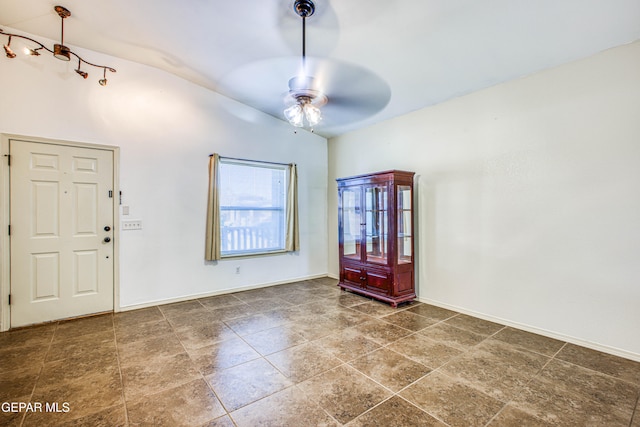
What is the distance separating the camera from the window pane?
15.3 feet

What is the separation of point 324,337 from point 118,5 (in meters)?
3.80

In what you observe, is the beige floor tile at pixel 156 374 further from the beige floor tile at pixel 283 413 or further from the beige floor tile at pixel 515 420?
the beige floor tile at pixel 515 420

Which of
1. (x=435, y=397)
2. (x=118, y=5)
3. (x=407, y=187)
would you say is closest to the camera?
(x=435, y=397)

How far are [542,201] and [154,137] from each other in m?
4.71

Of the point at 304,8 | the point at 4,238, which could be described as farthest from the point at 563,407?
the point at 4,238

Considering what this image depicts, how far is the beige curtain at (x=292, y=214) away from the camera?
5.14m

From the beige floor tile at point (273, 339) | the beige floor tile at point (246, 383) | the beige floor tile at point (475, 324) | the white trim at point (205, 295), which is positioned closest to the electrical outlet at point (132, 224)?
the white trim at point (205, 295)

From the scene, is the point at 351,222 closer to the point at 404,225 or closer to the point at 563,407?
the point at 404,225

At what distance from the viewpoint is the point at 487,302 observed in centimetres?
342

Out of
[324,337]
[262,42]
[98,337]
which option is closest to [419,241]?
[324,337]

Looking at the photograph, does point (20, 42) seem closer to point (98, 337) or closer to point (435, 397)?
point (98, 337)

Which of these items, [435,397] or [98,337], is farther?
[98,337]

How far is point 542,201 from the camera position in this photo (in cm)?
297

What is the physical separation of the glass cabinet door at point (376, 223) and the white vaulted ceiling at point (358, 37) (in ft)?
4.18
